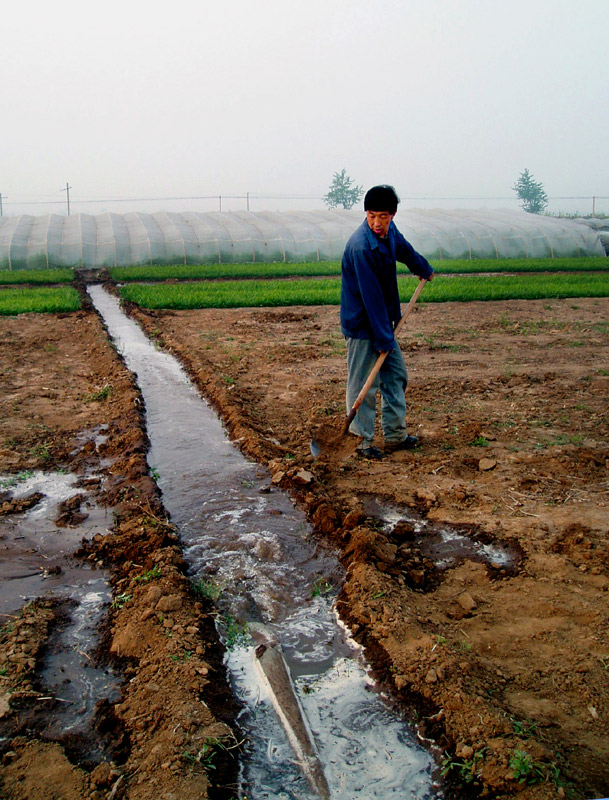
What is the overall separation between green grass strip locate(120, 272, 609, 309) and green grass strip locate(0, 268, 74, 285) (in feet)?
11.7

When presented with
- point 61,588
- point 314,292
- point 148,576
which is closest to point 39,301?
point 314,292

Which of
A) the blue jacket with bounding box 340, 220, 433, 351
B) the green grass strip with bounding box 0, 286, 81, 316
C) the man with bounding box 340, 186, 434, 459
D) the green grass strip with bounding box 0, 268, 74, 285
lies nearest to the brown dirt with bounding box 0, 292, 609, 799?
the man with bounding box 340, 186, 434, 459

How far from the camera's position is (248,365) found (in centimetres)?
834

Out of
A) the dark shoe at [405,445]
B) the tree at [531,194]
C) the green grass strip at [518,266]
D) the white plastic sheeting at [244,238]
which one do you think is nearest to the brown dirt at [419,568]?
the dark shoe at [405,445]

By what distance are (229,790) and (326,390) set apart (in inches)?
195

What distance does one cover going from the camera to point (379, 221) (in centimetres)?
450

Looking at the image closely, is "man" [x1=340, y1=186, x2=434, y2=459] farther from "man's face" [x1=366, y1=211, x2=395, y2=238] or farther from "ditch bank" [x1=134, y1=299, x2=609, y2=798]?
"ditch bank" [x1=134, y1=299, x2=609, y2=798]

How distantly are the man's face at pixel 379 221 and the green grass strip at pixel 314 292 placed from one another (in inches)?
352

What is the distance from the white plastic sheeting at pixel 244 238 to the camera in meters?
22.2

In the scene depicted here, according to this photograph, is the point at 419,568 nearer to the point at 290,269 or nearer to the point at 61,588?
the point at 61,588

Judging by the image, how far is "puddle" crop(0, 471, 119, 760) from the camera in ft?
8.52

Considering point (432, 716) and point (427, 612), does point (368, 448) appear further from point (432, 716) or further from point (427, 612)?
point (432, 716)

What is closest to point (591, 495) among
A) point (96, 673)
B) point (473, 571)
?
point (473, 571)

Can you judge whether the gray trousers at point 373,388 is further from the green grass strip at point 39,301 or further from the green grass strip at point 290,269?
the green grass strip at point 290,269
